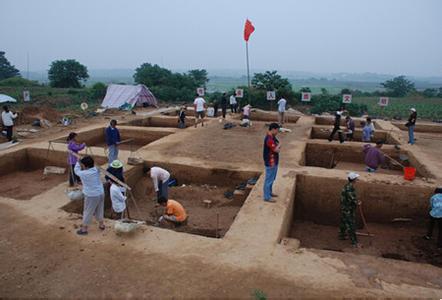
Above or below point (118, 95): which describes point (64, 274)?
below

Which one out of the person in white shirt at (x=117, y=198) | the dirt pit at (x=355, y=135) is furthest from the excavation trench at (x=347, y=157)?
the person in white shirt at (x=117, y=198)

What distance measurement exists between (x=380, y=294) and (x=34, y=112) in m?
16.6

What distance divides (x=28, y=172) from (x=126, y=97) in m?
11.8

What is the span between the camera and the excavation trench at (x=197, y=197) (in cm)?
686

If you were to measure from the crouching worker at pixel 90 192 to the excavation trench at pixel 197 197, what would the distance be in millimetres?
1282

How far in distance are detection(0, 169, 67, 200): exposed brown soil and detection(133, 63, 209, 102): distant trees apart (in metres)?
16.5

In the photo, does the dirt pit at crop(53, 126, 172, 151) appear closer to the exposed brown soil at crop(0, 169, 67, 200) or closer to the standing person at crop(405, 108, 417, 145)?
the exposed brown soil at crop(0, 169, 67, 200)

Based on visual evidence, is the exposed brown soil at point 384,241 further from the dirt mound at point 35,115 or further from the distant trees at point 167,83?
the distant trees at point 167,83

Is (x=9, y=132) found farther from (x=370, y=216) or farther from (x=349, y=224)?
(x=370, y=216)

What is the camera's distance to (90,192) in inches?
204

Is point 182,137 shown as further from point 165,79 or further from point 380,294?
point 165,79

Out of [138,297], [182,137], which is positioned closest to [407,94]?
[182,137]

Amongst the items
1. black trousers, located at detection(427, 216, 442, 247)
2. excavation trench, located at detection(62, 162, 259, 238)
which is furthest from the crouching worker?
black trousers, located at detection(427, 216, 442, 247)

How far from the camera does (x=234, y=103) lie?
18.4 meters
